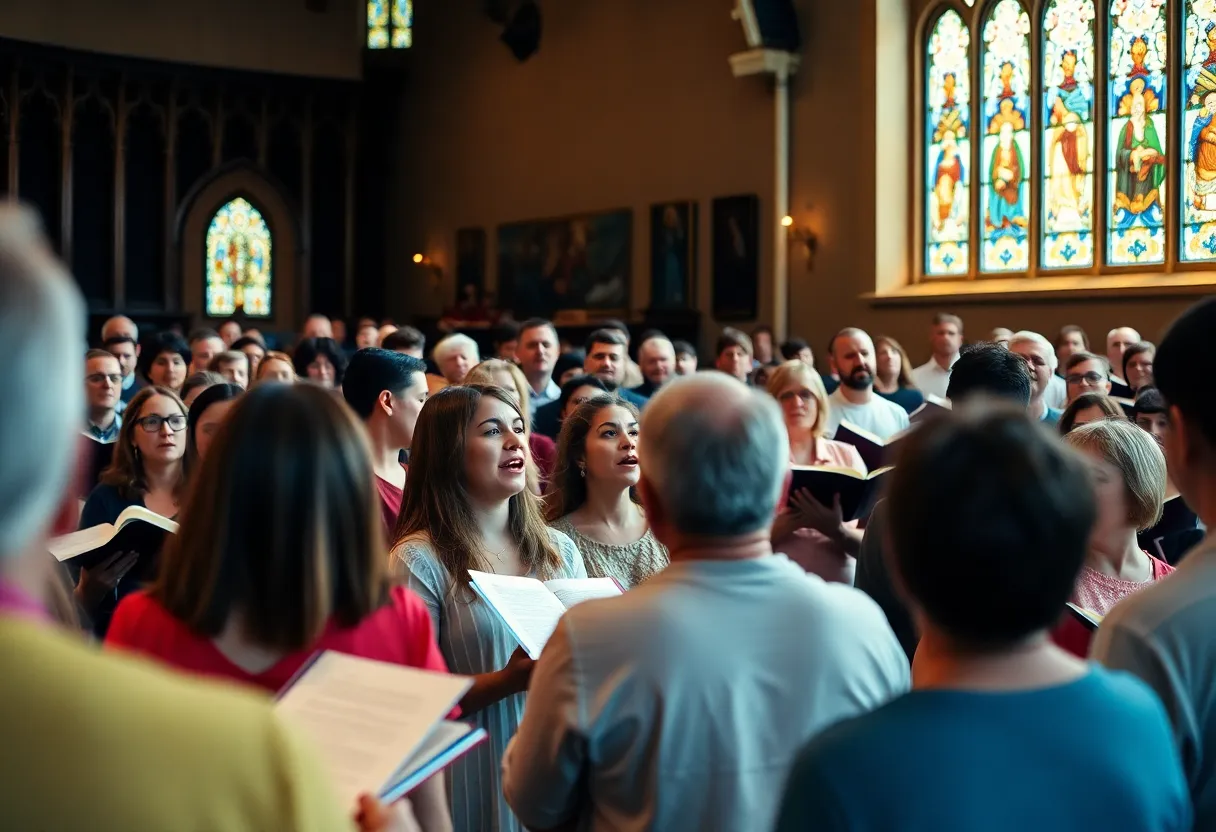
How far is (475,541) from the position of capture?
11.8 feet

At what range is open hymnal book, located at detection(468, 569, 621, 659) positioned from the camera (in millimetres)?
2928

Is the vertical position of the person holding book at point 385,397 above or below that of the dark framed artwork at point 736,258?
below

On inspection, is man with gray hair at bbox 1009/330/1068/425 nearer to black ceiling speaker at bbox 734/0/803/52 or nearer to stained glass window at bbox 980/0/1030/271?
stained glass window at bbox 980/0/1030/271

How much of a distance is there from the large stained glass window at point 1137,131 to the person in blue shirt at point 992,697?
11771 millimetres

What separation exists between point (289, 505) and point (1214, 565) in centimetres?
129

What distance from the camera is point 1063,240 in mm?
13297

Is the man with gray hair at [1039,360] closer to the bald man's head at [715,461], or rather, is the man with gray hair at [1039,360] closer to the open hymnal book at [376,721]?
the bald man's head at [715,461]

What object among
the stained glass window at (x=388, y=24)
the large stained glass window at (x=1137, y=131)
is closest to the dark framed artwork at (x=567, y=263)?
the stained glass window at (x=388, y=24)

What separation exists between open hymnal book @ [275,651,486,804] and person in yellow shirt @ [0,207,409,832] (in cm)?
57

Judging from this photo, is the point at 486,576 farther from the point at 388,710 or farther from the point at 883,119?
the point at 883,119

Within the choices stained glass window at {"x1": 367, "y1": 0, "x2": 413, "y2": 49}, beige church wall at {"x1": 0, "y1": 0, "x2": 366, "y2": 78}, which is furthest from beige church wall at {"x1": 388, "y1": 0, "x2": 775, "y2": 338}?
beige church wall at {"x1": 0, "y1": 0, "x2": 366, "y2": 78}

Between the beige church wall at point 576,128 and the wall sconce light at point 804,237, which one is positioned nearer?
the wall sconce light at point 804,237

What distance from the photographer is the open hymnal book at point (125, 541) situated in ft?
12.1

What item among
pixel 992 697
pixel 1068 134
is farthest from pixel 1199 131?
pixel 992 697
